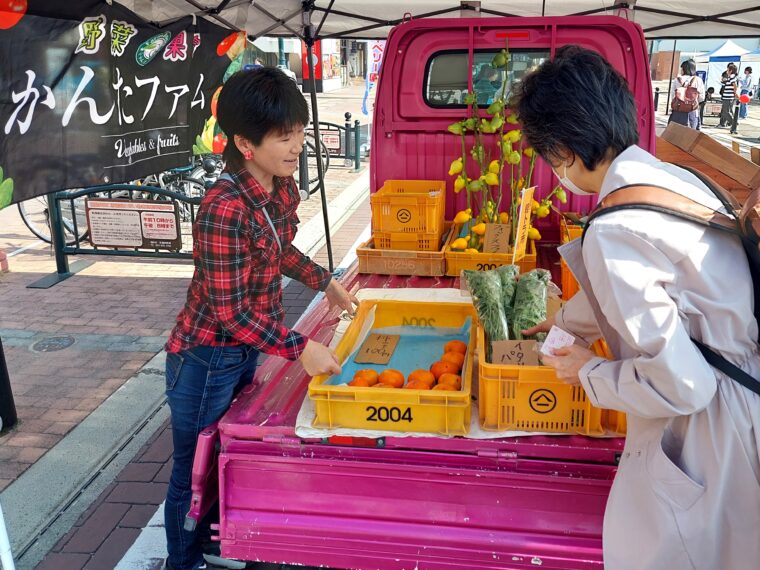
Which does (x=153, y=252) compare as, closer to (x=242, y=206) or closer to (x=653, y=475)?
(x=242, y=206)

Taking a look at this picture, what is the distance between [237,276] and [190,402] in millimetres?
578

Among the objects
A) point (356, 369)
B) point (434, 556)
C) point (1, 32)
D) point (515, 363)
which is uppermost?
point (1, 32)

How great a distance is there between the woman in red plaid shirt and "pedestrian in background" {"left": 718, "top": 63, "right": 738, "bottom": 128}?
2163 centimetres

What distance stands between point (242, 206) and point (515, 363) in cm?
106

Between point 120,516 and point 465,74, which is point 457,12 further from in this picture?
point 120,516

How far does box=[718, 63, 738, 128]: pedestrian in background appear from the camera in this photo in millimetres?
20484

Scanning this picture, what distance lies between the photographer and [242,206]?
7.49 ft

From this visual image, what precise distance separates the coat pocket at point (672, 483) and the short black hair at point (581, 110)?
766 mm

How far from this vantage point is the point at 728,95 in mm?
20656

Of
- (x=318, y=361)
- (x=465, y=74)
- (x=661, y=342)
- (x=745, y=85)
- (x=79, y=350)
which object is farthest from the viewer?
(x=745, y=85)

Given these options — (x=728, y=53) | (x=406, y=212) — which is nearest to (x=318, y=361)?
(x=406, y=212)

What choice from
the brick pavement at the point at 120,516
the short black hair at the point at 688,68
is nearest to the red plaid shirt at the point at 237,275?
the brick pavement at the point at 120,516

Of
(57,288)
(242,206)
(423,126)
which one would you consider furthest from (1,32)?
(57,288)

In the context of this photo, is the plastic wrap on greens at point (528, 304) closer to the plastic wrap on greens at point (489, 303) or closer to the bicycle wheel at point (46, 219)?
the plastic wrap on greens at point (489, 303)
